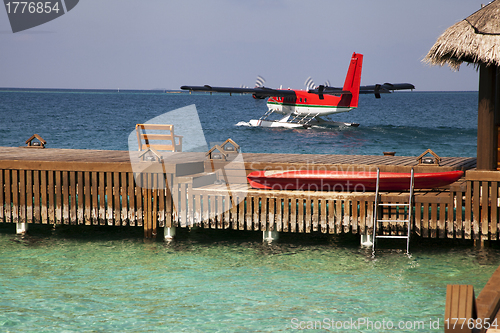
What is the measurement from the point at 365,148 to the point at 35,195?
117ft

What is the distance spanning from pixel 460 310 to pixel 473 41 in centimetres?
617

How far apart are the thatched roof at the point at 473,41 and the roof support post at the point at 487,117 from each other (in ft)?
0.90

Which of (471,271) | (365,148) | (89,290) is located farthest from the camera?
(365,148)

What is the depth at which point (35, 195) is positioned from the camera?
10289mm

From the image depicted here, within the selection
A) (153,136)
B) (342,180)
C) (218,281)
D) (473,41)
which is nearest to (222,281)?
(218,281)

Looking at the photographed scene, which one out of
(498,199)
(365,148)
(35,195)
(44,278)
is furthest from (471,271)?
(365,148)

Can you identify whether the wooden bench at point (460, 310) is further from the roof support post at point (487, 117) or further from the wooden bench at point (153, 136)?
the wooden bench at point (153, 136)

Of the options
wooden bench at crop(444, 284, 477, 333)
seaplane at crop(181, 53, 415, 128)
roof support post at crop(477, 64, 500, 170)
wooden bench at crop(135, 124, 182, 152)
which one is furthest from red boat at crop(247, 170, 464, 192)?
seaplane at crop(181, 53, 415, 128)

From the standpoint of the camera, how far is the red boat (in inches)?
367

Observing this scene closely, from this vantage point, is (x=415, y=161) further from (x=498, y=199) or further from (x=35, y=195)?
(x=35, y=195)

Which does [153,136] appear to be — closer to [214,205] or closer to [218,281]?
[214,205]

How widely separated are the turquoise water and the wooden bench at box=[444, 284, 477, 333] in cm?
311

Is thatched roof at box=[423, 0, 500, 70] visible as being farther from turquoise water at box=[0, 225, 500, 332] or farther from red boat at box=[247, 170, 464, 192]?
turquoise water at box=[0, 225, 500, 332]

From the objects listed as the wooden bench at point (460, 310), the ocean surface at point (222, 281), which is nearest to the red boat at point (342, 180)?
the ocean surface at point (222, 281)
